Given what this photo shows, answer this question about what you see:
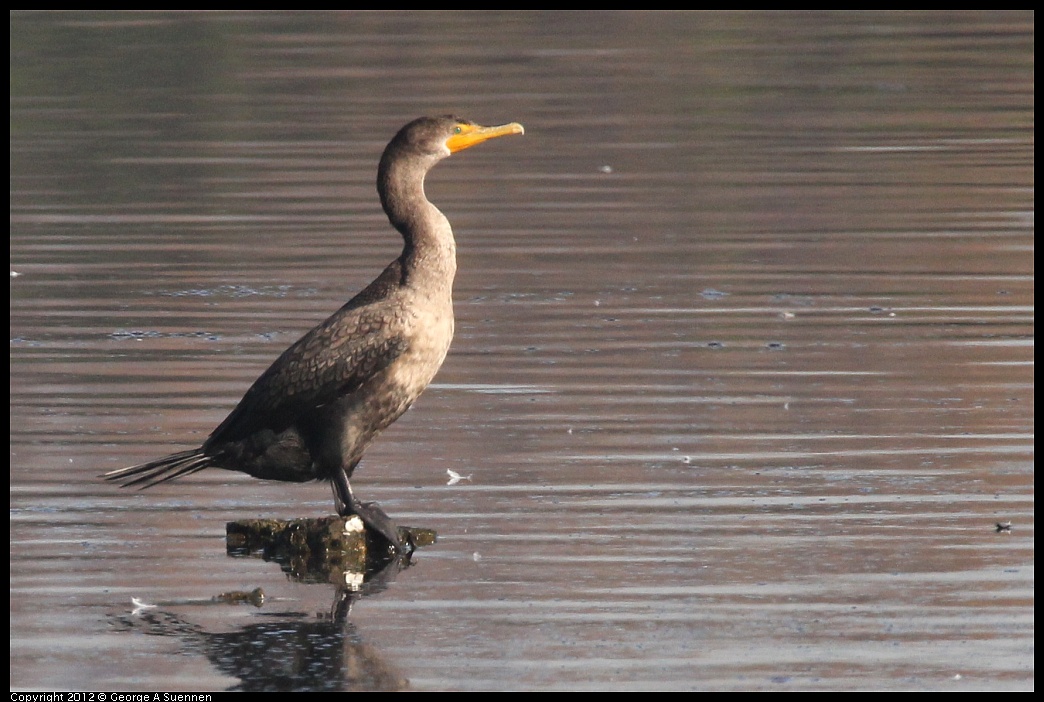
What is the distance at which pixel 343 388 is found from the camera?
7832 mm

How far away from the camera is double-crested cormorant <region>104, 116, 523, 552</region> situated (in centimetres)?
779

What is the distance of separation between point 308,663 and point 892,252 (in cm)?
742

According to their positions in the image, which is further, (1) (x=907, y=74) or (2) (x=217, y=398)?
(1) (x=907, y=74)

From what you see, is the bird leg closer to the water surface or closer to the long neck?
the water surface

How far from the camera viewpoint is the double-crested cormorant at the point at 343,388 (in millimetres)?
7789

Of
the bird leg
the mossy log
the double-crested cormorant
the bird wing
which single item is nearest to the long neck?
the double-crested cormorant

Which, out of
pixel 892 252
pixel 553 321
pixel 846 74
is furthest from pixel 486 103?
pixel 553 321

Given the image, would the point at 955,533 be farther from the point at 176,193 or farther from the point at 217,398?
the point at 176,193

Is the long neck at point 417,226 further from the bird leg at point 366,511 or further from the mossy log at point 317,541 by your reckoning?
the mossy log at point 317,541

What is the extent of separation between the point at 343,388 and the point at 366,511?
465 mm

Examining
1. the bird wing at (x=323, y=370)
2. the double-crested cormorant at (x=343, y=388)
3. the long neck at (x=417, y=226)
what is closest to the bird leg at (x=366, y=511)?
the double-crested cormorant at (x=343, y=388)

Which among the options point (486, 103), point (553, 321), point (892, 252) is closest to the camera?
point (553, 321)

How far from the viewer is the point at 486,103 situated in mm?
19875

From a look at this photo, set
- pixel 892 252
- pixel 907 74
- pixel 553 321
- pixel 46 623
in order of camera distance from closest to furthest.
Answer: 1. pixel 46 623
2. pixel 553 321
3. pixel 892 252
4. pixel 907 74
